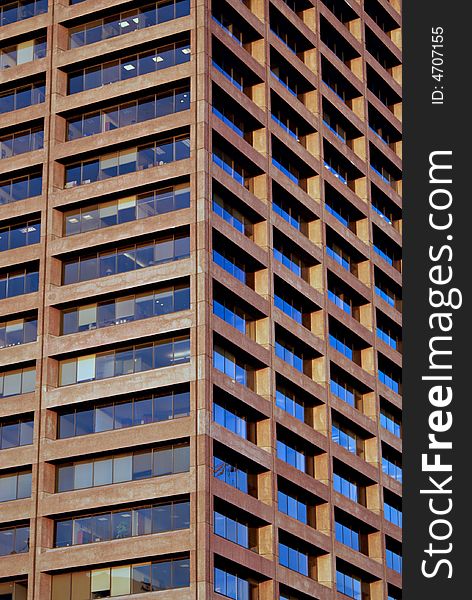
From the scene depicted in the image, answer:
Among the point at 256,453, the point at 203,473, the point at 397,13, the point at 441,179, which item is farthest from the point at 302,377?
the point at 397,13

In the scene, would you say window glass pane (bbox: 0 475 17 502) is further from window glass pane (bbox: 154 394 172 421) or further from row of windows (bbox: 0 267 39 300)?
row of windows (bbox: 0 267 39 300)

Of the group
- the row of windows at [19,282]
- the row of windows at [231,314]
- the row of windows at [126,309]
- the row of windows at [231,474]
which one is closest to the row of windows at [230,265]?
the row of windows at [231,314]

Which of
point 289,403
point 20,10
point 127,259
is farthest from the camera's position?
point 20,10

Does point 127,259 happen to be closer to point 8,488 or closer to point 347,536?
point 8,488

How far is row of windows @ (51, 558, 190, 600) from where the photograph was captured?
70625mm

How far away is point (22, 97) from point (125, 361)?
1862 centimetres

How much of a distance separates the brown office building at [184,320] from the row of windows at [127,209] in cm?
12

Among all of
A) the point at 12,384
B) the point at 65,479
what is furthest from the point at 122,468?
the point at 12,384

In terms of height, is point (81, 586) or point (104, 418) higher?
point (104, 418)

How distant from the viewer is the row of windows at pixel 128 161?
7969 centimetres

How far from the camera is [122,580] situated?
71.9 metres

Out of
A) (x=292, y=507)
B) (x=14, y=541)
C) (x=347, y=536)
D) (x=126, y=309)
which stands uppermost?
(x=126, y=309)

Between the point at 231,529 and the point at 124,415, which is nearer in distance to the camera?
the point at 231,529

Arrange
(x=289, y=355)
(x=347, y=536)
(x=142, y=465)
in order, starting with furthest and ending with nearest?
(x=347, y=536) < (x=289, y=355) < (x=142, y=465)
